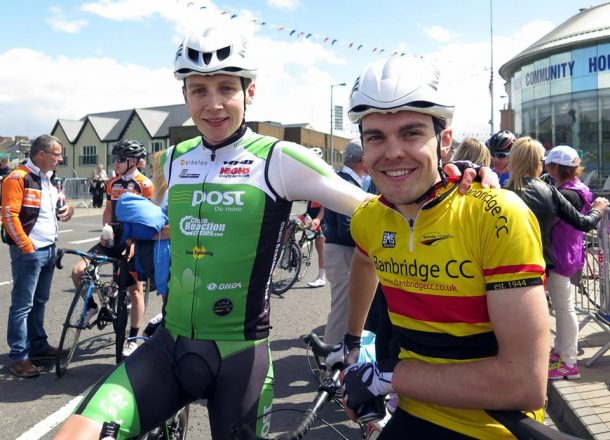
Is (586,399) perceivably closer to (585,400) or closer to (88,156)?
(585,400)

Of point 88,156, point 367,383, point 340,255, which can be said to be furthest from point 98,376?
point 88,156

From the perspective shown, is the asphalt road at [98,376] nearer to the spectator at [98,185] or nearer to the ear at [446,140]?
the ear at [446,140]

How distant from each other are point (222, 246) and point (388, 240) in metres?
0.76

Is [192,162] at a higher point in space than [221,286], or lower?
higher

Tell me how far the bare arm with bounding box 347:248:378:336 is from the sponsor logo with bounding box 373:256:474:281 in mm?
349

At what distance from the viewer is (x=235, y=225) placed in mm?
2395

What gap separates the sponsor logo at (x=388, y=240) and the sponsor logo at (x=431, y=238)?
0.46 feet

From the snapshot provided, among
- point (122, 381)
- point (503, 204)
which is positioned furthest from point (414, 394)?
point (122, 381)

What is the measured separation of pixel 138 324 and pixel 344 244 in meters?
2.32

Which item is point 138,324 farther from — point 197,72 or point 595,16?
point 595,16

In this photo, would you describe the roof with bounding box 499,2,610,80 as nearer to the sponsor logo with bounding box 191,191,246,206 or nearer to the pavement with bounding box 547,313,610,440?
the pavement with bounding box 547,313,610,440

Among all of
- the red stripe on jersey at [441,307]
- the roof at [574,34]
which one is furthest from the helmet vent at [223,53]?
the roof at [574,34]

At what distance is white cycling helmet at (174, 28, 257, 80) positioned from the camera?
244 cm

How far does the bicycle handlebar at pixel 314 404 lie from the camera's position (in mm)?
1488
